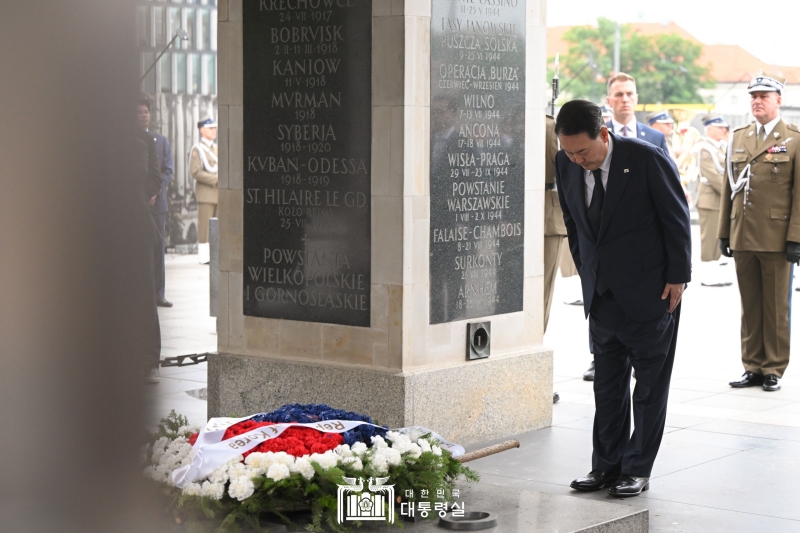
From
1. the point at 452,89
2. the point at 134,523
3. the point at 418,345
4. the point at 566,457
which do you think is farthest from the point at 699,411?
the point at 134,523

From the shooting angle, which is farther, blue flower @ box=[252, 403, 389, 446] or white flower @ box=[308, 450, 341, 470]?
blue flower @ box=[252, 403, 389, 446]

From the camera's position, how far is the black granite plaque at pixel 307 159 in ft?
19.7

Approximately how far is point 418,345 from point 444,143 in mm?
1115

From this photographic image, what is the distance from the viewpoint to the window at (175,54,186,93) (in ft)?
2.63

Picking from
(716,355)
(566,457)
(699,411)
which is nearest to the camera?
(566,457)

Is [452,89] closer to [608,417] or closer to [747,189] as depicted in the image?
[608,417]

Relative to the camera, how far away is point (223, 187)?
21.6ft

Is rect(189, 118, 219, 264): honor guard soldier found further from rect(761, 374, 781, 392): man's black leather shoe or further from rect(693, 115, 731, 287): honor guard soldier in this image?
rect(693, 115, 731, 287): honor guard soldier

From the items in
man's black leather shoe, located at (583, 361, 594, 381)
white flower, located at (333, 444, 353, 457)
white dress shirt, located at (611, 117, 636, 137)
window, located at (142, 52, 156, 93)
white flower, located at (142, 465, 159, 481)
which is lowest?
man's black leather shoe, located at (583, 361, 594, 381)

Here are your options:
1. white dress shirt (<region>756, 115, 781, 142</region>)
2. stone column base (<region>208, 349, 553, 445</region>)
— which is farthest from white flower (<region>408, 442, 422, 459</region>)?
white dress shirt (<region>756, 115, 781, 142</region>)

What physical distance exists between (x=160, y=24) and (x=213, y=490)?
10.2 ft

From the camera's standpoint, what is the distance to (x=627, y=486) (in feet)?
16.6

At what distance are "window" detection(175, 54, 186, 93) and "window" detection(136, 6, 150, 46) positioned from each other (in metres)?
0.06

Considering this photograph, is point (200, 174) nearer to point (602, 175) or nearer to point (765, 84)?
point (765, 84)
